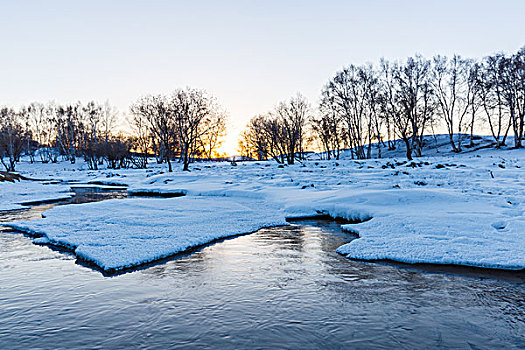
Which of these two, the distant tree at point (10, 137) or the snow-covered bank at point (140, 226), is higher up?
the distant tree at point (10, 137)

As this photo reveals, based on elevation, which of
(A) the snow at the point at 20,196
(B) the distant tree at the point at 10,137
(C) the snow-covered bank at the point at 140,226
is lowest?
(C) the snow-covered bank at the point at 140,226

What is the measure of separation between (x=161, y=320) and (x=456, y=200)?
27.0 ft

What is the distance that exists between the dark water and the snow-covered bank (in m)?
0.45

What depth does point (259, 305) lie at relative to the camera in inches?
148

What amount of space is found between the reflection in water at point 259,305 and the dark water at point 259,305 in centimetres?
1

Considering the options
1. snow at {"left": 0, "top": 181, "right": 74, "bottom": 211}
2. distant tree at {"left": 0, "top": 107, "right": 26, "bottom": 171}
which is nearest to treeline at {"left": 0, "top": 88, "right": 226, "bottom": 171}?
distant tree at {"left": 0, "top": 107, "right": 26, "bottom": 171}

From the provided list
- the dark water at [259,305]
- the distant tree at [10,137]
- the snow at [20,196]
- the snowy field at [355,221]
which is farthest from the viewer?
the distant tree at [10,137]

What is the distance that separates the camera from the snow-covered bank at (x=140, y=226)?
224 inches

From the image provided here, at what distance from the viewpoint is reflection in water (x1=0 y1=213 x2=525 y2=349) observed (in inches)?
120

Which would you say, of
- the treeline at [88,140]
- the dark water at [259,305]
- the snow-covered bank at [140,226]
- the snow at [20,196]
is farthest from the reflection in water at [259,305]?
the treeline at [88,140]

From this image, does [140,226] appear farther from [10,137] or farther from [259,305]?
[10,137]

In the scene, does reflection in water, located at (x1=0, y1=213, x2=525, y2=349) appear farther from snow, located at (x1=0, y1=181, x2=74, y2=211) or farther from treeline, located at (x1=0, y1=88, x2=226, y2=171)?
treeline, located at (x1=0, y1=88, x2=226, y2=171)

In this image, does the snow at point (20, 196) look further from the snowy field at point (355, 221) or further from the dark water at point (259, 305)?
the dark water at point (259, 305)

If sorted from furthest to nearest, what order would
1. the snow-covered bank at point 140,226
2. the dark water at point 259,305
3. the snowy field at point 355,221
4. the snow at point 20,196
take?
the snow at point 20,196 → the snow-covered bank at point 140,226 → the snowy field at point 355,221 → the dark water at point 259,305
